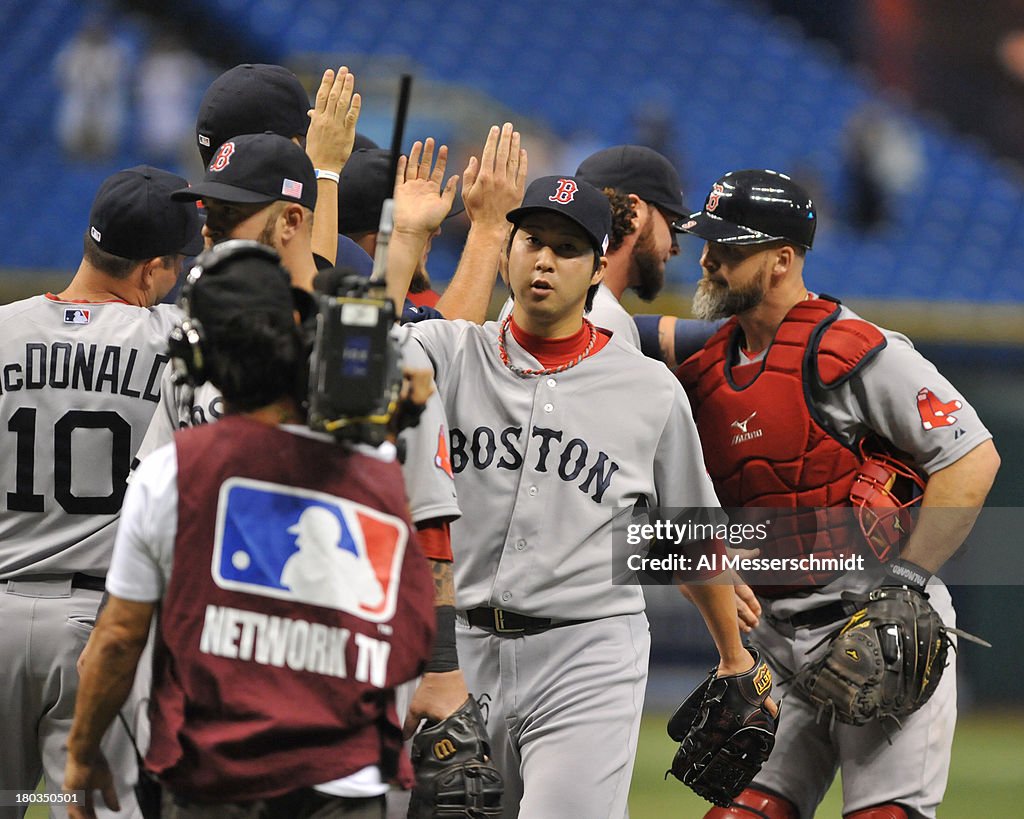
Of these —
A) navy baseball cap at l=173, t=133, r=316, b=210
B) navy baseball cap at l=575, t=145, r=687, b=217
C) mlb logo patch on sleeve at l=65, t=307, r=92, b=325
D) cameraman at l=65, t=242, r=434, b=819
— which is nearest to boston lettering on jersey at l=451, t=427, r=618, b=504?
navy baseball cap at l=173, t=133, r=316, b=210

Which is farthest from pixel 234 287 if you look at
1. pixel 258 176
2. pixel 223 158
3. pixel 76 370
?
pixel 76 370

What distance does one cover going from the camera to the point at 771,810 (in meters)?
4.75

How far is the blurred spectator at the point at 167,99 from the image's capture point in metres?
12.0

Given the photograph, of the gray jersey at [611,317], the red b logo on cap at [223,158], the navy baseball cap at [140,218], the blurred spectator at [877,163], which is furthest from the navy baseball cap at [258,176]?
the blurred spectator at [877,163]

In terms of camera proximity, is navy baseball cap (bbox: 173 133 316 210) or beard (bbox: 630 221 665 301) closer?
navy baseball cap (bbox: 173 133 316 210)

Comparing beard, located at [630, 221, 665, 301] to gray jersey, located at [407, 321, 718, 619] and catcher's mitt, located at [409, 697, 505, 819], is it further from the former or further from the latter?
catcher's mitt, located at [409, 697, 505, 819]

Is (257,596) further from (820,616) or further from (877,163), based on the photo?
(877,163)

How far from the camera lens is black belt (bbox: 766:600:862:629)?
191 inches

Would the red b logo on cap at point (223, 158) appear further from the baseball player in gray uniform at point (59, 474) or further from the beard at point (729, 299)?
the beard at point (729, 299)

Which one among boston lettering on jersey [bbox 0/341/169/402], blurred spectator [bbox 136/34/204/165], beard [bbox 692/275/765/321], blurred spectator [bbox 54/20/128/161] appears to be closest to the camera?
boston lettering on jersey [bbox 0/341/169/402]

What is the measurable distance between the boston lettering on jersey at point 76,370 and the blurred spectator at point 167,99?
323 inches

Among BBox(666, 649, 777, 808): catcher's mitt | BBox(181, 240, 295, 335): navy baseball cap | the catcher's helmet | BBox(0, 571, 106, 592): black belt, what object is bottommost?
BBox(666, 649, 777, 808): catcher's mitt

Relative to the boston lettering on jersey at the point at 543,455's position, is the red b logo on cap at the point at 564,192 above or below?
above

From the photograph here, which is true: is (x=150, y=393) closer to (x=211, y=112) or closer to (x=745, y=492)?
(x=211, y=112)
